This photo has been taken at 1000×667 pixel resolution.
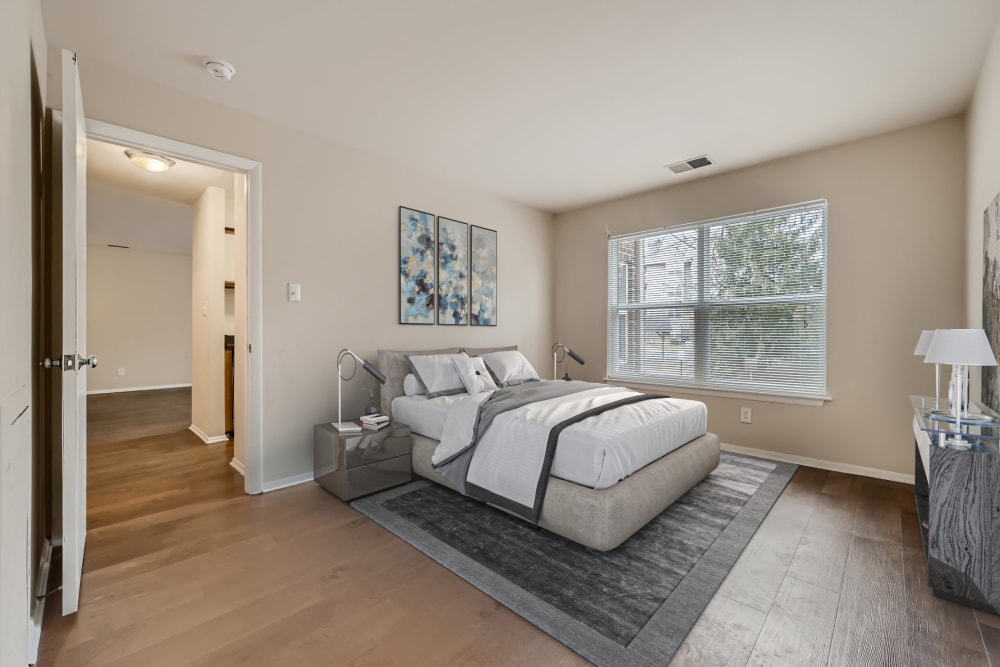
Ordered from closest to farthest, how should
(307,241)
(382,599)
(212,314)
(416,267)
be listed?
1. (382,599)
2. (307,241)
3. (416,267)
4. (212,314)

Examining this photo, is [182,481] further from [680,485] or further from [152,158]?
[680,485]

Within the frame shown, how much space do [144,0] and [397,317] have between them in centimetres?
238

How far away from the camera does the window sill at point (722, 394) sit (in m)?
3.55

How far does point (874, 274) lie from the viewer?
10.7ft

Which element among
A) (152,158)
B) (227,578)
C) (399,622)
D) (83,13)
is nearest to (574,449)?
(399,622)

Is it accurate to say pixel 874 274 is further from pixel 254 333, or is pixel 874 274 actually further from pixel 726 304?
pixel 254 333

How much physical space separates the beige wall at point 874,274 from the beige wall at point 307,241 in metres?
2.97

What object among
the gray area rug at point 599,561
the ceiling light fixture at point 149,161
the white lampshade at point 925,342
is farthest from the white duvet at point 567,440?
the ceiling light fixture at point 149,161

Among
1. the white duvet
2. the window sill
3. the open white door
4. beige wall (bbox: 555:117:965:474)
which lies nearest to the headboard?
the white duvet

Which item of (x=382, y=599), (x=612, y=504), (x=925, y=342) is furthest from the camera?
(x=925, y=342)

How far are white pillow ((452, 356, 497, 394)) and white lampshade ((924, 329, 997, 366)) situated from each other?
2.64 metres

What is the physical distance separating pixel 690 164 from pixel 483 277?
213cm

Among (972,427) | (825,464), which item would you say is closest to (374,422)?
(972,427)

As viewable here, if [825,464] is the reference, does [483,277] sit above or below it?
above
